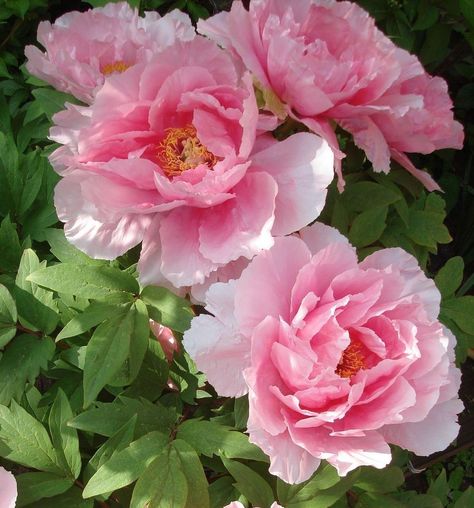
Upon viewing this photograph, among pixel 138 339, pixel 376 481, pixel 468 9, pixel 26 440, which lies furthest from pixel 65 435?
pixel 468 9

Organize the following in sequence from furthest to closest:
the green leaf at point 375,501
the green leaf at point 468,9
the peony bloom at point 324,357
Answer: the green leaf at point 468,9 < the green leaf at point 375,501 < the peony bloom at point 324,357

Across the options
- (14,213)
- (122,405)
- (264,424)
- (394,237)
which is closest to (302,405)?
(264,424)

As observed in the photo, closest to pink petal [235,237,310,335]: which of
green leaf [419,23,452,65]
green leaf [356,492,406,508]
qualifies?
green leaf [356,492,406,508]

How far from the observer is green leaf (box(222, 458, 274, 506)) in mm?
Answer: 744

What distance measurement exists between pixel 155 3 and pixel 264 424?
121 centimetres

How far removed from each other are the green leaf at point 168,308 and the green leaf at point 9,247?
24 cm

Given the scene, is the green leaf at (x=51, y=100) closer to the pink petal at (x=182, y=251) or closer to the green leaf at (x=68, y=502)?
the pink petal at (x=182, y=251)

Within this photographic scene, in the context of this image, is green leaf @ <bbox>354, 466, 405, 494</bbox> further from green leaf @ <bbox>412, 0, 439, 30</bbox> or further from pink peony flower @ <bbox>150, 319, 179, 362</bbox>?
green leaf @ <bbox>412, 0, 439, 30</bbox>

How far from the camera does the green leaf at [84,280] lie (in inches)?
30.4

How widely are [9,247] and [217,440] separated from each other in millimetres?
397

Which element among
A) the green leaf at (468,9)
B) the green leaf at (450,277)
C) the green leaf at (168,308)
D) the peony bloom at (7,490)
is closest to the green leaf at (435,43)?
the green leaf at (468,9)

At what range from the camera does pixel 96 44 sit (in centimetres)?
83

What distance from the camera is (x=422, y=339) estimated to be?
2.16 ft

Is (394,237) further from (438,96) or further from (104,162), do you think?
(104,162)
